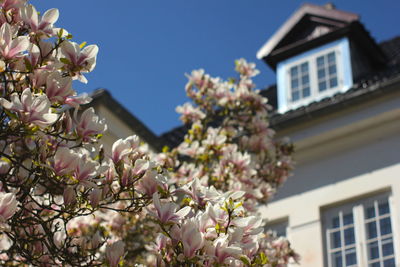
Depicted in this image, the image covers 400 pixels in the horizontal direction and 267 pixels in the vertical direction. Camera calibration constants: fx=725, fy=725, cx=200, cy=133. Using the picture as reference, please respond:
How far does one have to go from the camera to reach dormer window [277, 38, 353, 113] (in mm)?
12031

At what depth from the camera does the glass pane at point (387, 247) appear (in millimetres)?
9220

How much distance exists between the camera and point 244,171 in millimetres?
6242

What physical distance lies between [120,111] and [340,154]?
3495 mm

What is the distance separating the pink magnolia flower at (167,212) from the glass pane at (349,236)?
6.33 meters

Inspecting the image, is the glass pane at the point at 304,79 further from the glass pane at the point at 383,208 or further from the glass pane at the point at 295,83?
the glass pane at the point at 383,208

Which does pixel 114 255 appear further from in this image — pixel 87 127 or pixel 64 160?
pixel 87 127

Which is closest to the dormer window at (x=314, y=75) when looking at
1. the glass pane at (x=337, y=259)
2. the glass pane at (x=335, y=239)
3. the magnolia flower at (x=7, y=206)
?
the glass pane at (x=335, y=239)

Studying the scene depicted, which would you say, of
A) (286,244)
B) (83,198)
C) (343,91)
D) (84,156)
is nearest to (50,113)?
(84,156)

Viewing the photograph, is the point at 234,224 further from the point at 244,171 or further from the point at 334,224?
the point at 334,224

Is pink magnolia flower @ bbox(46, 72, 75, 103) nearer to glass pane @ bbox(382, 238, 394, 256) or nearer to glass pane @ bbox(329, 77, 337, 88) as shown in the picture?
glass pane @ bbox(382, 238, 394, 256)

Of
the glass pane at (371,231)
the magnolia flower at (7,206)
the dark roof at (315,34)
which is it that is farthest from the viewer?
the dark roof at (315,34)

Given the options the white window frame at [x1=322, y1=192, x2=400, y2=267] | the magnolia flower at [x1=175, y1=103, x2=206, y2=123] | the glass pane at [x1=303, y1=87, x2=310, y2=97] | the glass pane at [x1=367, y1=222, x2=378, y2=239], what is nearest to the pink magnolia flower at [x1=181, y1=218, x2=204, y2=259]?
the magnolia flower at [x1=175, y1=103, x2=206, y2=123]

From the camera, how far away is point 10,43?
12.2 ft

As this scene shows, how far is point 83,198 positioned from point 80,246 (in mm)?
514
